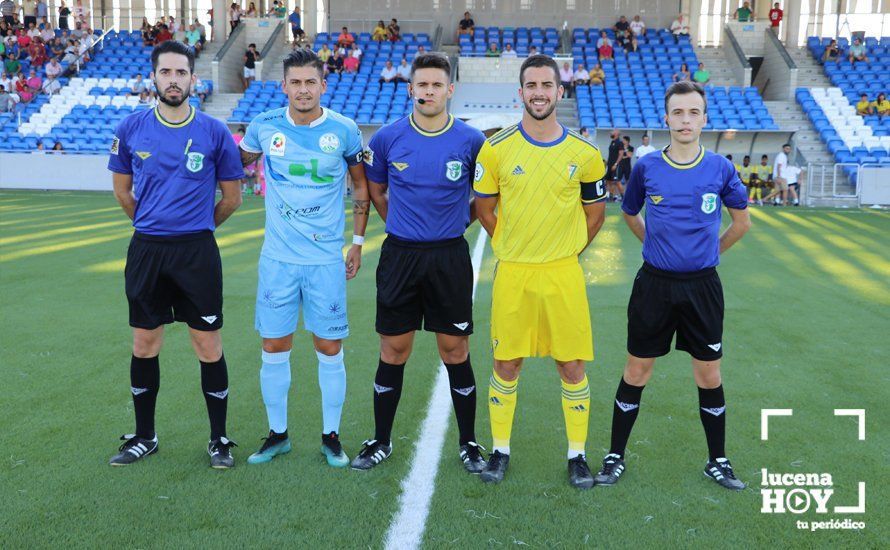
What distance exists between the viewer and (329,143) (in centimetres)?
399

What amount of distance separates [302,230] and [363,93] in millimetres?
22813

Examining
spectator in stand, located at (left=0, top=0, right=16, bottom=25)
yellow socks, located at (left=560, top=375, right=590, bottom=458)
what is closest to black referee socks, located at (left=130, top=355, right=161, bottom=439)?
yellow socks, located at (left=560, top=375, right=590, bottom=458)

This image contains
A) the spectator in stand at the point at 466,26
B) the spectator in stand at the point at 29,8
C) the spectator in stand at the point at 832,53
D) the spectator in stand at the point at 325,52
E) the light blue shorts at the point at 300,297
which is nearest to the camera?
the light blue shorts at the point at 300,297

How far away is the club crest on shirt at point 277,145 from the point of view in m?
3.96

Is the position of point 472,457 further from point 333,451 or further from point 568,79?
point 568,79

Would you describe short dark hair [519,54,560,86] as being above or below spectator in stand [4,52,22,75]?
below

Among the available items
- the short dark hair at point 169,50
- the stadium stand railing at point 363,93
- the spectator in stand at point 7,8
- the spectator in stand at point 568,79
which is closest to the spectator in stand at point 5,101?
the spectator in stand at point 7,8

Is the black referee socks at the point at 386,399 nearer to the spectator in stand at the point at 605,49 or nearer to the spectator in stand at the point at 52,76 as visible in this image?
the spectator in stand at the point at 605,49

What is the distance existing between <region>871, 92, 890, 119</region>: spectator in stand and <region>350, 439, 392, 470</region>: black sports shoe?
975 inches

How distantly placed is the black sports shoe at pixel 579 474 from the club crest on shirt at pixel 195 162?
243 cm

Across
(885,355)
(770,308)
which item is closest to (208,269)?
(885,355)

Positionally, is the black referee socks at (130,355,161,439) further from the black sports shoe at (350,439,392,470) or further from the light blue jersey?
the black sports shoe at (350,439,392,470)

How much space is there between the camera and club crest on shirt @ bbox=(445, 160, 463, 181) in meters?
3.90

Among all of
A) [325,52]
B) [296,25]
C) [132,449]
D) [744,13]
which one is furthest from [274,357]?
[744,13]
